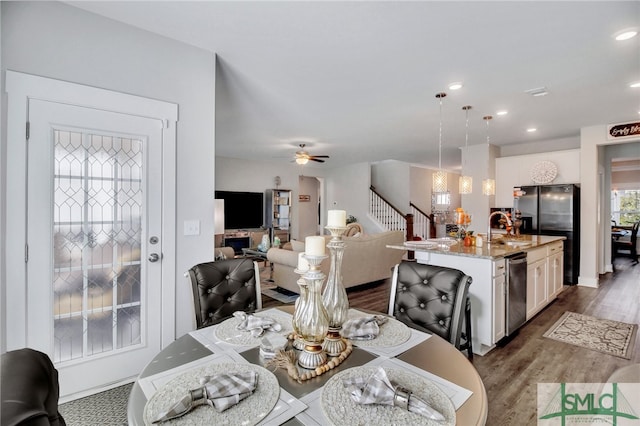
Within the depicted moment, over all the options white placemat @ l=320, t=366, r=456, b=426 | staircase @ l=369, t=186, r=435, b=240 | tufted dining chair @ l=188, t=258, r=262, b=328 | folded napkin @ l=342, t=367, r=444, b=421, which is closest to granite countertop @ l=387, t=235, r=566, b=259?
tufted dining chair @ l=188, t=258, r=262, b=328

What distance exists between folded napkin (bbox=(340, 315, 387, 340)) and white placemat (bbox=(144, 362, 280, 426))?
436mm

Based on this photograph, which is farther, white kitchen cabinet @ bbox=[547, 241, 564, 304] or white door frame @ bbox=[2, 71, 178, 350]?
white kitchen cabinet @ bbox=[547, 241, 564, 304]

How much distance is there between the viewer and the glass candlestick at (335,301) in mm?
1228

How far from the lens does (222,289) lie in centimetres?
187

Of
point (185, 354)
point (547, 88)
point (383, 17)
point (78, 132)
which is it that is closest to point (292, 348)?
point (185, 354)

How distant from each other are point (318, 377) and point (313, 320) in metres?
0.19

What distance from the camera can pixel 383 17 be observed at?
218cm

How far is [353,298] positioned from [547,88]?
140 inches

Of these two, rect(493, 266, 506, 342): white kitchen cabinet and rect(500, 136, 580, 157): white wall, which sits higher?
rect(500, 136, 580, 157): white wall

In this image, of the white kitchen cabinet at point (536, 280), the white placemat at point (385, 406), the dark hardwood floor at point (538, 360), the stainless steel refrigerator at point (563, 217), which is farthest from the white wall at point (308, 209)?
the white placemat at point (385, 406)

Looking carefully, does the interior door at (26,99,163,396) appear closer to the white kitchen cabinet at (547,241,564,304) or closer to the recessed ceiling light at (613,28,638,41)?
the recessed ceiling light at (613,28,638,41)

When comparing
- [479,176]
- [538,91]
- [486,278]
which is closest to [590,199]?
[479,176]

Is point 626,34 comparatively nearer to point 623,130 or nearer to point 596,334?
point 596,334

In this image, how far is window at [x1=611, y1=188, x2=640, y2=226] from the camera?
9273 mm
